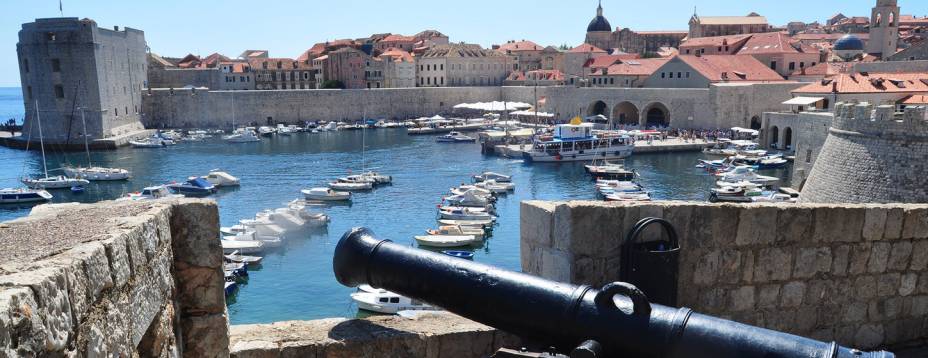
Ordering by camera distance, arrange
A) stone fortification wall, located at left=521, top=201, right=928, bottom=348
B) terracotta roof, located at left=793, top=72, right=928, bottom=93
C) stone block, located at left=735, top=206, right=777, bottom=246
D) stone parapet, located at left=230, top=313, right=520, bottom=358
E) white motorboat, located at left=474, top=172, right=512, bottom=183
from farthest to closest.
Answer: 1. terracotta roof, located at left=793, top=72, right=928, bottom=93
2. white motorboat, located at left=474, top=172, right=512, bottom=183
3. stone block, located at left=735, top=206, right=777, bottom=246
4. stone fortification wall, located at left=521, top=201, right=928, bottom=348
5. stone parapet, located at left=230, top=313, right=520, bottom=358

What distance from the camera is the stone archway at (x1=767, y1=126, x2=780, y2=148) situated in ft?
127

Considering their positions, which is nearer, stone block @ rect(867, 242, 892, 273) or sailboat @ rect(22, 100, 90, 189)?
stone block @ rect(867, 242, 892, 273)

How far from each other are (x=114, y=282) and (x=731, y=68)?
53852mm

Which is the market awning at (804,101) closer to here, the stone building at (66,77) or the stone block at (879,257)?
the stone block at (879,257)

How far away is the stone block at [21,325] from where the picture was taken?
4.77 ft

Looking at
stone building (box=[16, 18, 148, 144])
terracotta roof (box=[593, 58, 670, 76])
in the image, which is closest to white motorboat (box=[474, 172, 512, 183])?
terracotta roof (box=[593, 58, 670, 76])

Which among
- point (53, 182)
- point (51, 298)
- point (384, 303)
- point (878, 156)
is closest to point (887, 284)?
point (51, 298)

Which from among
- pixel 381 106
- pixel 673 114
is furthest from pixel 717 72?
pixel 381 106

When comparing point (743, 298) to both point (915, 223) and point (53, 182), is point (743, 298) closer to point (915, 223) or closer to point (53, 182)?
point (915, 223)

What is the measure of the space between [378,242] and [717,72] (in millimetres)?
50738

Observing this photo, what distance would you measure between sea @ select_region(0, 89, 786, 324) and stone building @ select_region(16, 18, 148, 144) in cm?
262

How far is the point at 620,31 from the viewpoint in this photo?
3152 inches

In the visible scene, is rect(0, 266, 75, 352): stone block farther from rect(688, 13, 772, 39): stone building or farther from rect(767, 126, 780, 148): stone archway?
rect(688, 13, 772, 39): stone building

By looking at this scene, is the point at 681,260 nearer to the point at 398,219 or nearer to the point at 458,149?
the point at 398,219
